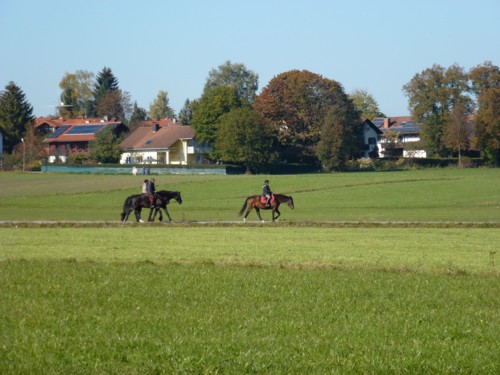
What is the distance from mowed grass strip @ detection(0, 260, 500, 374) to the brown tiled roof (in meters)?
125

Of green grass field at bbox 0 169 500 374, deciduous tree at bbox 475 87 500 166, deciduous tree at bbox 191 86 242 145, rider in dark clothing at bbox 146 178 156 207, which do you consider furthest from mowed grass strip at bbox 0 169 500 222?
deciduous tree at bbox 475 87 500 166

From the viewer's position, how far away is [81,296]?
14.2 metres

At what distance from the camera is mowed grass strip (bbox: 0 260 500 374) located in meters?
10.3

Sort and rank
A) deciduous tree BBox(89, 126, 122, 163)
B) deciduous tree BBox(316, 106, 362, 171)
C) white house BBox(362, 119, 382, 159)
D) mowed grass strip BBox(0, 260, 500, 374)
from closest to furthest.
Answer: mowed grass strip BBox(0, 260, 500, 374)
deciduous tree BBox(316, 106, 362, 171)
deciduous tree BBox(89, 126, 122, 163)
white house BBox(362, 119, 382, 159)

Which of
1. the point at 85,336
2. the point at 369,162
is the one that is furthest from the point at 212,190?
the point at 85,336

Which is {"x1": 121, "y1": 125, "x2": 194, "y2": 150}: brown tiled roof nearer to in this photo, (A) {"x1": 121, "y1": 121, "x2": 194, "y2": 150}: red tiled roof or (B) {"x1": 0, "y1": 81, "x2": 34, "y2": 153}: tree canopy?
(A) {"x1": 121, "y1": 121, "x2": 194, "y2": 150}: red tiled roof

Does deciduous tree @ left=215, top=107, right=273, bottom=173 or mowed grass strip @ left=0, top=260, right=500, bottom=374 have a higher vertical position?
deciduous tree @ left=215, top=107, right=273, bottom=173

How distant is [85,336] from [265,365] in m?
2.63

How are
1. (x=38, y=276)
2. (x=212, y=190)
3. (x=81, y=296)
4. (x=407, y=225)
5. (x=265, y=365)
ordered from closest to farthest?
(x=265, y=365), (x=81, y=296), (x=38, y=276), (x=407, y=225), (x=212, y=190)

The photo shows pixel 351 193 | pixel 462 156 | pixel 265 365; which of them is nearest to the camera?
pixel 265 365

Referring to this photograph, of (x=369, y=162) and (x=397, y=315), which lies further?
(x=369, y=162)

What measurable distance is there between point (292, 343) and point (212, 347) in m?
1.05

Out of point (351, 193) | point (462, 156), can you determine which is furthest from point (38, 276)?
point (462, 156)

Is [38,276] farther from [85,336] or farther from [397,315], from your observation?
[397,315]
